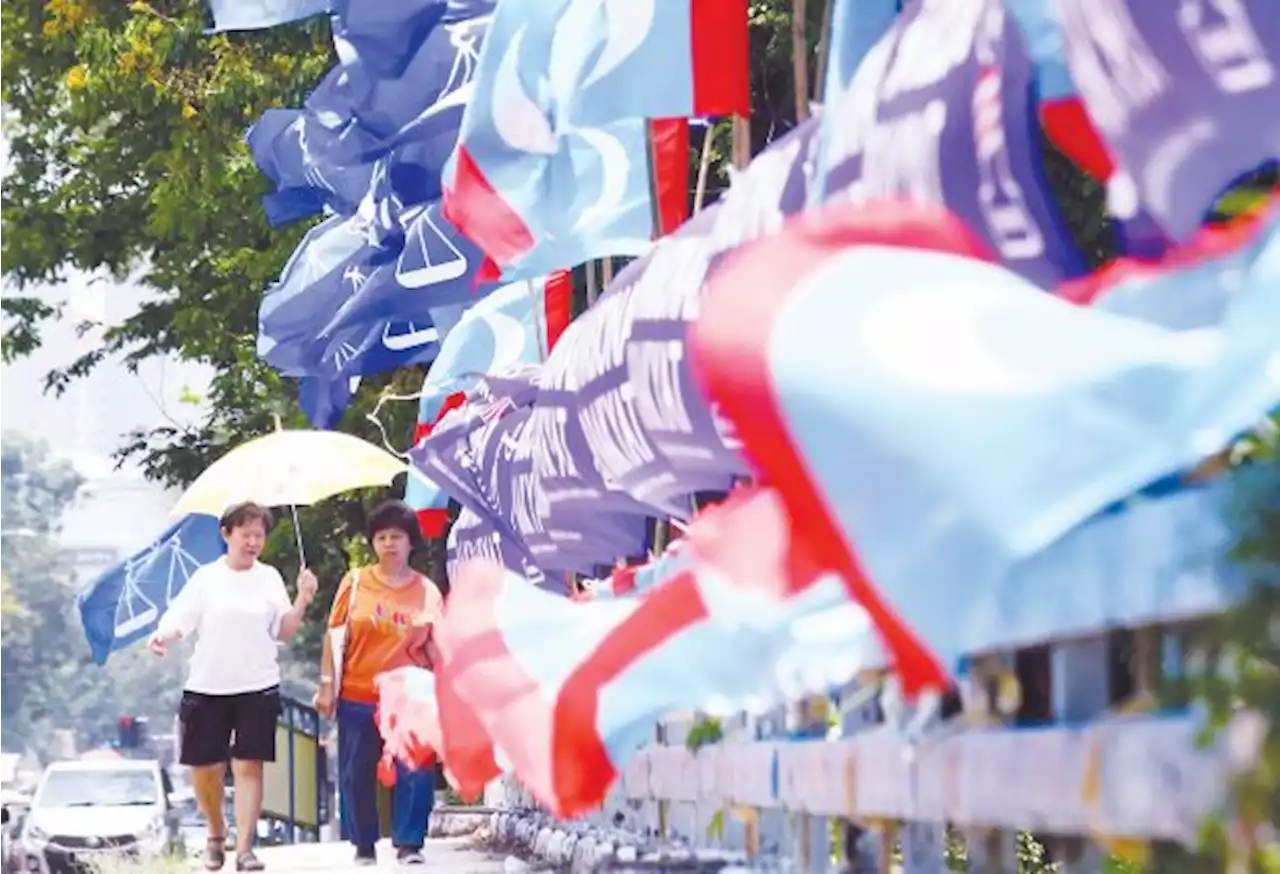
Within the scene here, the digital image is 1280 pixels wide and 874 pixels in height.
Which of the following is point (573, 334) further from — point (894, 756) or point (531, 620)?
point (894, 756)

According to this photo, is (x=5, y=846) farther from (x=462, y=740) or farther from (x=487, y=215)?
(x=462, y=740)

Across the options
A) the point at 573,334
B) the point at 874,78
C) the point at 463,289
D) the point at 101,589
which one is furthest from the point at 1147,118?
the point at 101,589

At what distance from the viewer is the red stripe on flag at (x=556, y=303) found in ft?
58.1

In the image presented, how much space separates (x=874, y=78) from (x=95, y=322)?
26.3 meters

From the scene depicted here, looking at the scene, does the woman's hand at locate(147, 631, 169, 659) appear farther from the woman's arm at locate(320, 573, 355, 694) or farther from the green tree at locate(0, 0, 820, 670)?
the green tree at locate(0, 0, 820, 670)

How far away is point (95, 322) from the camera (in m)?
32.7

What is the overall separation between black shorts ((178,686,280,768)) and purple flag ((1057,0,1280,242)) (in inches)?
381

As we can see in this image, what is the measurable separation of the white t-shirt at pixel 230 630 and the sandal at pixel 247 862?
2.31ft

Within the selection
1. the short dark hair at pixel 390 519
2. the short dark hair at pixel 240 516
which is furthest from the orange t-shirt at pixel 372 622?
the short dark hair at pixel 240 516

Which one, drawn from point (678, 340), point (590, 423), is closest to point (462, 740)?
point (590, 423)

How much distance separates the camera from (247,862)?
14.7m

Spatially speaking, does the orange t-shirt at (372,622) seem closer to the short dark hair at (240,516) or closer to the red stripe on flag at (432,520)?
the short dark hair at (240,516)

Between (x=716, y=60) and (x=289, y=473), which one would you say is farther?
(x=289, y=473)

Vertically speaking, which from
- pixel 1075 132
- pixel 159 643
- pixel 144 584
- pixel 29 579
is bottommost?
pixel 159 643
